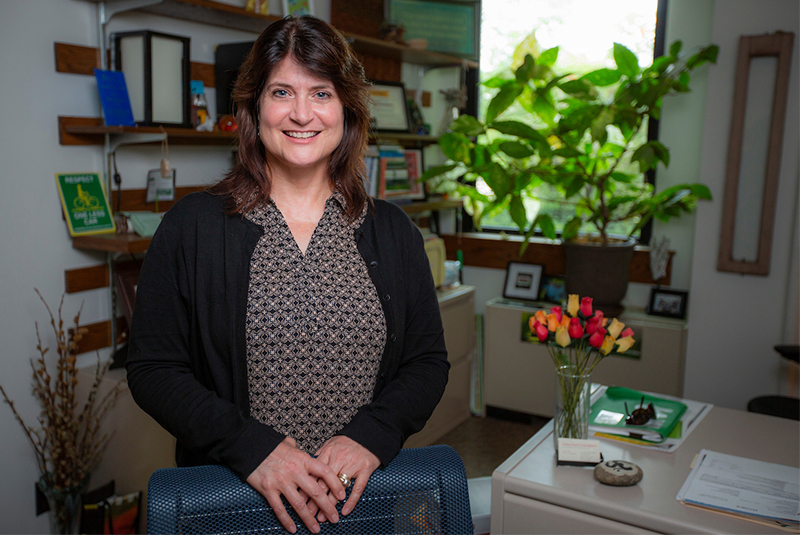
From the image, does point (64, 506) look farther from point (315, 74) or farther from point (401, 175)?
point (401, 175)

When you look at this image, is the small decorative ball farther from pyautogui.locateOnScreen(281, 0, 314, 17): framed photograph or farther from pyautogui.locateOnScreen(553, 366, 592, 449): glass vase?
pyautogui.locateOnScreen(281, 0, 314, 17): framed photograph

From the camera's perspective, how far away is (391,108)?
338 centimetres

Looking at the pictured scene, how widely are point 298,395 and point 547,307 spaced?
8.34 feet

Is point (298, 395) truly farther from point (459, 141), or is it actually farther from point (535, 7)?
point (535, 7)

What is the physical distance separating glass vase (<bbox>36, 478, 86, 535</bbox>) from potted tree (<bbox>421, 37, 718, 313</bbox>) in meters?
2.08

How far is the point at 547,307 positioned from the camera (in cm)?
357

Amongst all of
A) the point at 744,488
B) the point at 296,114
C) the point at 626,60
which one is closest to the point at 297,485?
the point at 296,114

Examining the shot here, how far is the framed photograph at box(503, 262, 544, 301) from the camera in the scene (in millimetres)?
3748

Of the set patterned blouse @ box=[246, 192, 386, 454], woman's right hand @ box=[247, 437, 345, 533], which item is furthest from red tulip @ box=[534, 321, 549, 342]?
woman's right hand @ box=[247, 437, 345, 533]

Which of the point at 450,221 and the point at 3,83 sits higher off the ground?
the point at 3,83

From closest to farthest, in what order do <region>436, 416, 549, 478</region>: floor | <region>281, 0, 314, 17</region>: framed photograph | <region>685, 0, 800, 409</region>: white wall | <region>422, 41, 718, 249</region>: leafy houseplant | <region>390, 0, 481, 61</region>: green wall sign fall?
<region>281, 0, 314, 17</region>: framed photograph < <region>685, 0, 800, 409</region>: white wall < <region>422, 41, 718, 249</region>: leafy houseplant < <region>436, 416, 549, 478</region>: floor < <region>390, 0, 481, 61</region>: green wall sign

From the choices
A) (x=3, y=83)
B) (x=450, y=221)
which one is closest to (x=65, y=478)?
(x=3, y=83)

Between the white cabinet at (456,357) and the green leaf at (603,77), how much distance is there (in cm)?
125

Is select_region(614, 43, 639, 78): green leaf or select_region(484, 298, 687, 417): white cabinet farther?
select_region(484, 298, 687, 417): white cabinet
